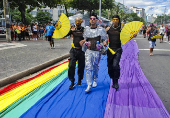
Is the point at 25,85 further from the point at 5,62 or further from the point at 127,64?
the point at 127,64

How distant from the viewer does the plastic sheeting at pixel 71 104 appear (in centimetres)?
367

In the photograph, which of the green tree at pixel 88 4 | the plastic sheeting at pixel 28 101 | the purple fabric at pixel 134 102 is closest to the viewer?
the purple fabric at pixel 134 102

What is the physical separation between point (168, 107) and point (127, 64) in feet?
14.2

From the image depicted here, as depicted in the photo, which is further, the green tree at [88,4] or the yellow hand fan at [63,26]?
the green tree at [88,4]

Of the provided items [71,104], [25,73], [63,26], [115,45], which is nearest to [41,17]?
[25,73]

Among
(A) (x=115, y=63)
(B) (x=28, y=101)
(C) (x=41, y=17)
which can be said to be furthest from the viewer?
(C) (x=41, y=17)

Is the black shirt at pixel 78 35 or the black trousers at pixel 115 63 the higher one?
the black shirt at pixel 78 35

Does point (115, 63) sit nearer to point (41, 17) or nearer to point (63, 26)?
point (63, 26)

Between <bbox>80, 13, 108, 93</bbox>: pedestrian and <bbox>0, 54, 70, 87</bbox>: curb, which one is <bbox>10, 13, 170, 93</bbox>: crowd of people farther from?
<bbox>0, 54, 70, 87</bbox>: curb

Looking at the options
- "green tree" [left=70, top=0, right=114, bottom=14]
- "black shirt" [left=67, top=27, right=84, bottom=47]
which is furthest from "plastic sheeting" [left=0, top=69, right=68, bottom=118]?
"green tree" [left=70, top=0, right=114, bottom=14]

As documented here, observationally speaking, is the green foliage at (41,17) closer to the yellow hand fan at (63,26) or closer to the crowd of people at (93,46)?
the yellow hand fan at (63,26)

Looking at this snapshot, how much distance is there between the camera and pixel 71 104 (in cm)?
414

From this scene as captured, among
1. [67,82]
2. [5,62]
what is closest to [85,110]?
[67,82]

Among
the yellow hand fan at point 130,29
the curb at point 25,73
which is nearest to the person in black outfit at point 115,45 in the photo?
the yellow hand fan at point 130,29
